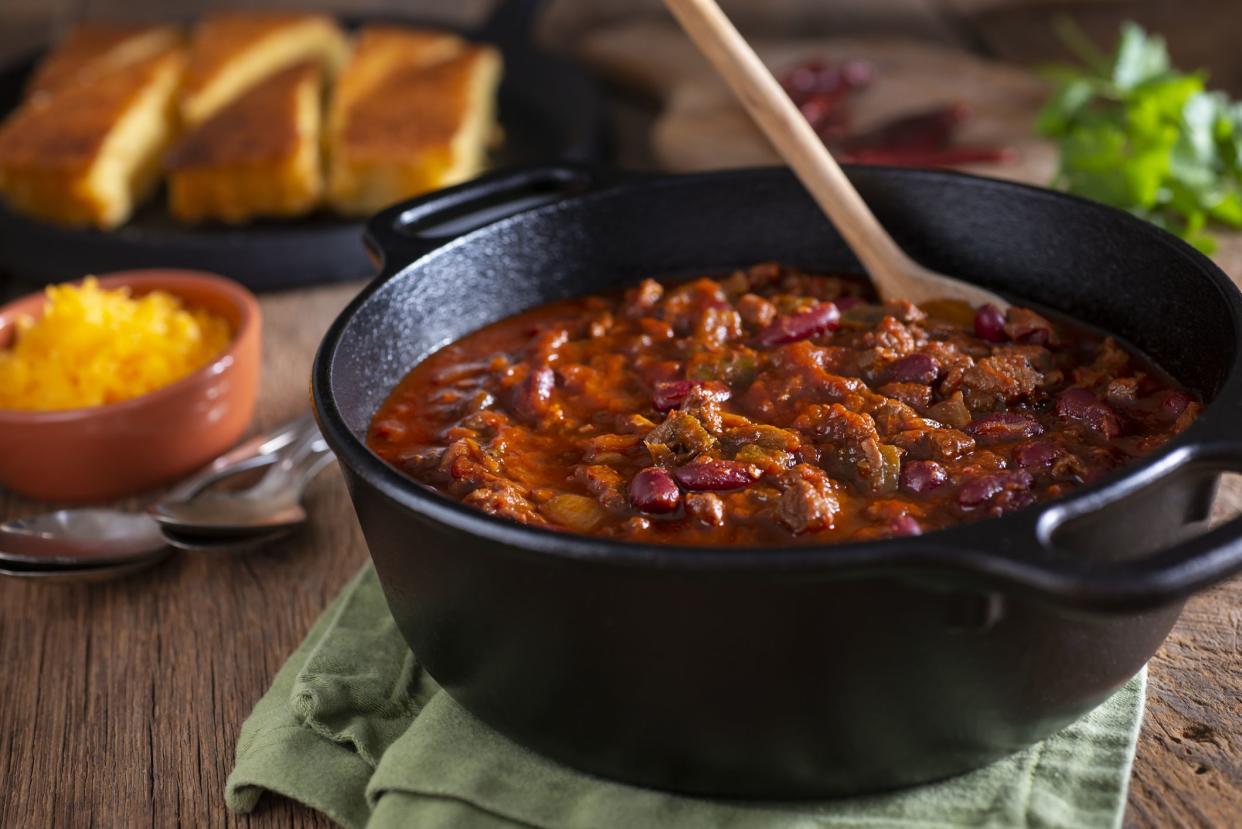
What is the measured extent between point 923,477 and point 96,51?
530cm

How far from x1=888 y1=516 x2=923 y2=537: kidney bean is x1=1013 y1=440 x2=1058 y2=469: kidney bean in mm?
365

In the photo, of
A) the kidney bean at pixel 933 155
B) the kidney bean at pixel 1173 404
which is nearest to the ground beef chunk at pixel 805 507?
the kidney bean at pixel 1173 404

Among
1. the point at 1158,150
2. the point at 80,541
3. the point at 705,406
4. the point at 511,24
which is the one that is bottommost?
the point at 80,541

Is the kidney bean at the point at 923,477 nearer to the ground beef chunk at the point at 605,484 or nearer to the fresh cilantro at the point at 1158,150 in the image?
the ground beef chunk at the point at 605,484

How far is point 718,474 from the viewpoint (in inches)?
108

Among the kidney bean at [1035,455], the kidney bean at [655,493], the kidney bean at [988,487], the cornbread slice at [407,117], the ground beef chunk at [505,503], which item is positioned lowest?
the cornbread slice at [407,117]

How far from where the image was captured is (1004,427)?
2.94 meters

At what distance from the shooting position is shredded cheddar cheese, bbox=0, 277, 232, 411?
12.7ft

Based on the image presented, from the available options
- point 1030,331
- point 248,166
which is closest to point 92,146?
point 248,166

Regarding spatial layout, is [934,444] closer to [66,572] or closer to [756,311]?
[756,311]

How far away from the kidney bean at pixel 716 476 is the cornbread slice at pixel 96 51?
464 cm

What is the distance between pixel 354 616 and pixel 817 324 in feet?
4.49

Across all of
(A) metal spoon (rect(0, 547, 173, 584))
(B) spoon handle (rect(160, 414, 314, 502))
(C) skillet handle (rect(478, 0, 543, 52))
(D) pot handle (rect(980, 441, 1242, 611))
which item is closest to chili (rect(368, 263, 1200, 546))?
(D) pot handle (rect(980, 441, 1242, 611))

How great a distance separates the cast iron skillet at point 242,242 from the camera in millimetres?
4992
